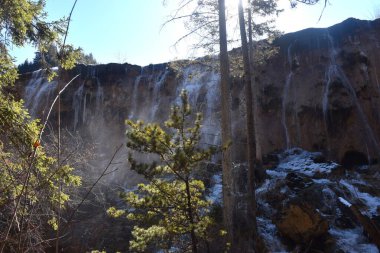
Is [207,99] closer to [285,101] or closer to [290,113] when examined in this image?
[285,101]

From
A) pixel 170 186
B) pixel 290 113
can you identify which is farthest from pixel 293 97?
pixel 170 186

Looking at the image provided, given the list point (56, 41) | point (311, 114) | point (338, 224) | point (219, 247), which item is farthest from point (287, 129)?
point (56, 41)

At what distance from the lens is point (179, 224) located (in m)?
6.27

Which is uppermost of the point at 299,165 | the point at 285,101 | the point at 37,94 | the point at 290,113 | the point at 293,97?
the point at 37,94

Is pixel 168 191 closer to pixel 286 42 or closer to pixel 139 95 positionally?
pixel 286 42

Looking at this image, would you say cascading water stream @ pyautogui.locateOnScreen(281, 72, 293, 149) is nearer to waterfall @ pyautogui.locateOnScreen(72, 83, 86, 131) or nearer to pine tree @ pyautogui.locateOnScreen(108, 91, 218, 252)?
waterfall @ pyautogui.locateOnScreen(72, 83, 86, 131)

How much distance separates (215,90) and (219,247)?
49.0ft

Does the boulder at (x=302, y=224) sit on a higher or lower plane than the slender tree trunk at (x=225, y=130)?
lower

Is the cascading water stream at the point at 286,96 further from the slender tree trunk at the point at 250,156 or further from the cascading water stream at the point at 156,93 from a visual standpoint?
the slender tree trunk at the point at 250,156

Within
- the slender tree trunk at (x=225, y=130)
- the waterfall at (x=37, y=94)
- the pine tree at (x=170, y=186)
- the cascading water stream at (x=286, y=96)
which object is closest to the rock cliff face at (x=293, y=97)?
the cascading water stream at (x=286, y=96)

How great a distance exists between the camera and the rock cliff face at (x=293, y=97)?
20422 millimetres

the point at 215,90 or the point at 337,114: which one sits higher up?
the point at 215,90

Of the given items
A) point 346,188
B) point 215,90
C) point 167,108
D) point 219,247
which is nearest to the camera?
point 219,247

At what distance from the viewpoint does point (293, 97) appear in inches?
881
